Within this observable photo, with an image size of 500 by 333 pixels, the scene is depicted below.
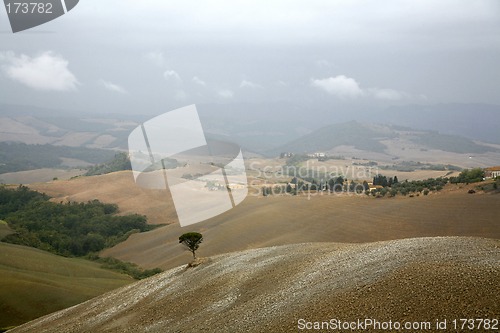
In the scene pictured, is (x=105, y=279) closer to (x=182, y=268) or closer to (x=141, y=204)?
(x=182, y=268)

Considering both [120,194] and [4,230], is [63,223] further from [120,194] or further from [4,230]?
[120,194]

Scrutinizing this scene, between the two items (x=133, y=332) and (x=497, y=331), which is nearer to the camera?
(x=497, y=331)

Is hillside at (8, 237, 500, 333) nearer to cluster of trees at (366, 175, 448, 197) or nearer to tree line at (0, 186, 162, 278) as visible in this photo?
tree line at (0, 186, 162, 278)

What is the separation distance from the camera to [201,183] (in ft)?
405

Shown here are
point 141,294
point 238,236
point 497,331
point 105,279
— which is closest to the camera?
point 497,331

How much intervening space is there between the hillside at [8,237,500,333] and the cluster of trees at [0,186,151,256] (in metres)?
51.7

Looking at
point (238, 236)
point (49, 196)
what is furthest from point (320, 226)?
point (49, 196)

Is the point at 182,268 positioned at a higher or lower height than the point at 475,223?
higher

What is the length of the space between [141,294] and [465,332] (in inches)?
916

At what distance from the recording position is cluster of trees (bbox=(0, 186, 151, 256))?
3365 inches

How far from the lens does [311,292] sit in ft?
73.7

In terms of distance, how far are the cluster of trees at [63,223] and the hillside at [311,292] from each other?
170 ft

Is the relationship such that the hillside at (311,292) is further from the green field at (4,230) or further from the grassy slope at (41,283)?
the green field at (4,230)

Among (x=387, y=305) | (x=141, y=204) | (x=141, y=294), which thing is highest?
(x=387, y=305)
